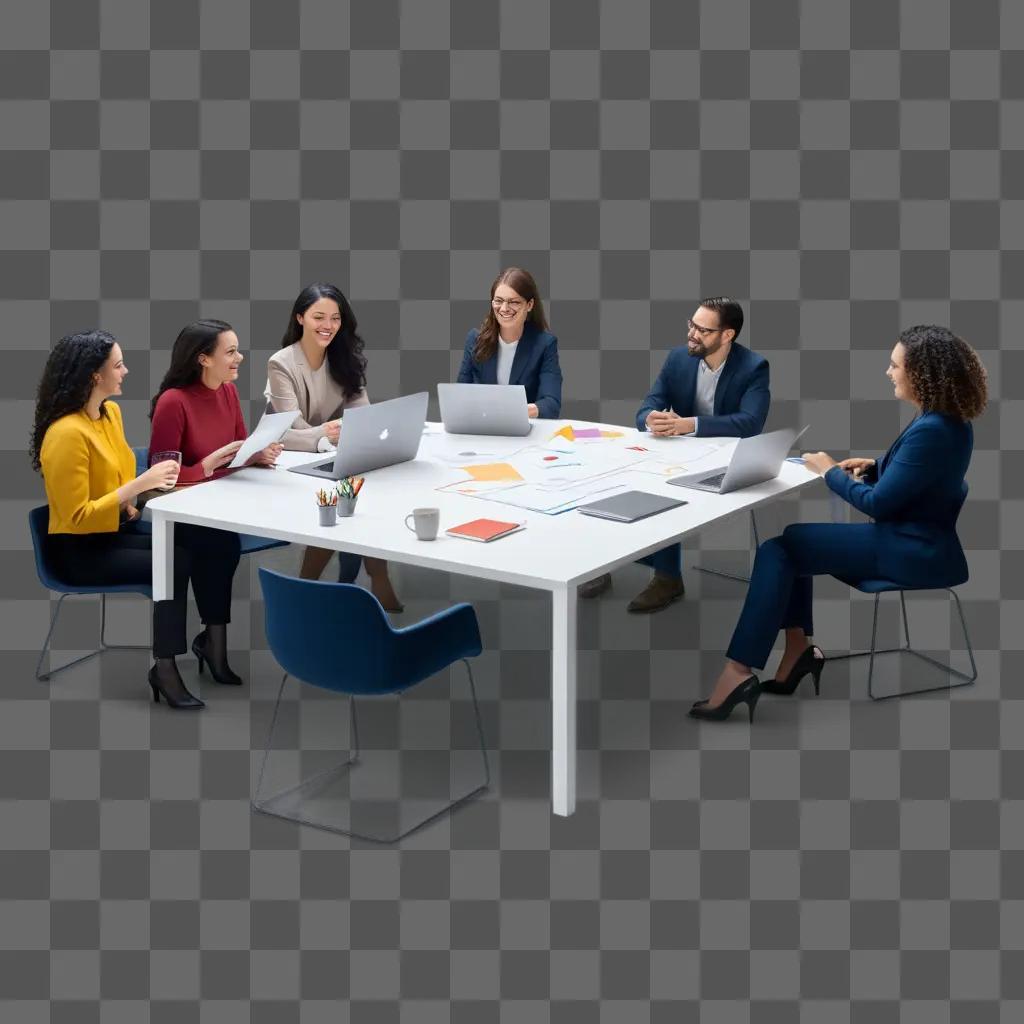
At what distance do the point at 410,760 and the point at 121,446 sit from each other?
5.56ft

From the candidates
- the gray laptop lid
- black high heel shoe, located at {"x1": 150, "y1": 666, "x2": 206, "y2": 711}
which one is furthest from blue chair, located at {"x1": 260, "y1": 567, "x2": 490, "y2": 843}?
black high heel shoe, located at {"x1": 150, "y1": 666, "x2": 206, "y2": 711}

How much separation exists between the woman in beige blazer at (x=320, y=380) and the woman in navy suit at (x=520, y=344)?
0.62 m

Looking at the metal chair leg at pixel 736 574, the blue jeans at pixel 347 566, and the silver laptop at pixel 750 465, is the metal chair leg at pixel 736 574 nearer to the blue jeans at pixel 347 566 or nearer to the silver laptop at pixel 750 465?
the silver laptop at pixel 750 465

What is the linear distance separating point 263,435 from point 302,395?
0.84 meters

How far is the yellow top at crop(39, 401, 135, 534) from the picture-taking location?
23.0 feet

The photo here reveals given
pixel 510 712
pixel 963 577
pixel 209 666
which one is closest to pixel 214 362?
pixel 209 666

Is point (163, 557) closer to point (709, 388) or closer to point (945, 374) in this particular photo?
point (709, 388)

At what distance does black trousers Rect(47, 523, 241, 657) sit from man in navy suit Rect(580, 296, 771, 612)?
71.4 inches

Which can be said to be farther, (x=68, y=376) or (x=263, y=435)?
(x=263, y=435)

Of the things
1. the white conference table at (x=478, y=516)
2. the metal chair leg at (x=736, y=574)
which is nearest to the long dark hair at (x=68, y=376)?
the white conference table at (x=478, y=516)

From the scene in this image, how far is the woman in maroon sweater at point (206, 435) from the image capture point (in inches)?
292

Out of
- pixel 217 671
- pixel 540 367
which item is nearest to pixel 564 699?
pixel 217 671

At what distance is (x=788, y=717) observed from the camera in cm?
712

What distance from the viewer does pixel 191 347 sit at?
7402mm
